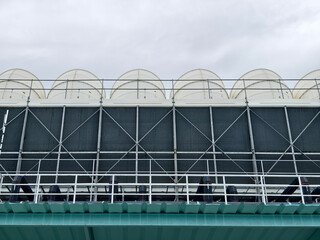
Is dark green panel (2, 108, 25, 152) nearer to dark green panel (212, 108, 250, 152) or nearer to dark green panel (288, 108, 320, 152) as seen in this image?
dark green panel (212, 108, 250, 152)

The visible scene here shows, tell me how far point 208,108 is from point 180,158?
3567 mm

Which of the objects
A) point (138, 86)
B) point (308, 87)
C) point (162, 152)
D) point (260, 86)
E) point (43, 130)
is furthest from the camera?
point (308, 87)

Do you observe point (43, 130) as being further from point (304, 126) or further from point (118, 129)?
point (304, 126)

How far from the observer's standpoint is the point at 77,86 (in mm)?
25625

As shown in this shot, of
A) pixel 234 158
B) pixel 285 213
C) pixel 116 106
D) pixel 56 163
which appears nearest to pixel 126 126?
pixel 116 106

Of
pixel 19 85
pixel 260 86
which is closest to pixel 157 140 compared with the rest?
pixel 260 86

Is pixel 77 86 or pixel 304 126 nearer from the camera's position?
pixel 304 126

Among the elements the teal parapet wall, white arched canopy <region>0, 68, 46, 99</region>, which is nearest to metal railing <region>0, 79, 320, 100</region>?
white arched canopy <region>0, 68, 46, 99</region>

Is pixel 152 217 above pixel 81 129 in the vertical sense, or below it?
below

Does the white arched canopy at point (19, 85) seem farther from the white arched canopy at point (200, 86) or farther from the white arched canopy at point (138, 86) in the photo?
the white arched canopy at point (200, 86)

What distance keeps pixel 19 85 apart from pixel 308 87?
19183mm

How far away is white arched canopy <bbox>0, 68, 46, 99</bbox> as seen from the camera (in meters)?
25.0

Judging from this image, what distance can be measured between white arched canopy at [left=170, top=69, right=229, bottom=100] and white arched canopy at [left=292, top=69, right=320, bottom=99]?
16.5 ft

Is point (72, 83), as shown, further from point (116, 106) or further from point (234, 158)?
point (234, 158)
